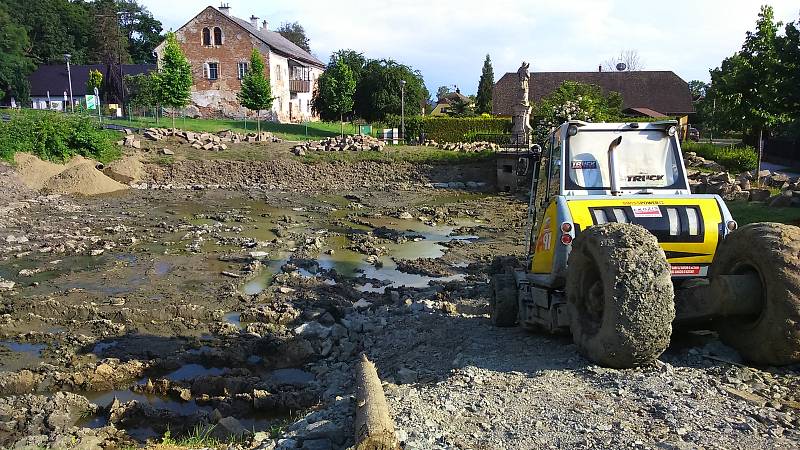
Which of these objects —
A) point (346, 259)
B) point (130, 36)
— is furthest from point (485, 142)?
point (130, 36)

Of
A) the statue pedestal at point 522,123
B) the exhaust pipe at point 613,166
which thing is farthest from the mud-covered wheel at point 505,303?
the statue pedestal at point 522,123

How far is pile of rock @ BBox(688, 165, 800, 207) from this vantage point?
19725 mm

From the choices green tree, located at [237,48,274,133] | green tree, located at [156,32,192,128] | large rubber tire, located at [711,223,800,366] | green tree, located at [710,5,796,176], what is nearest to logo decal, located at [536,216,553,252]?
large rubber tire, located at [711,223,800,366]

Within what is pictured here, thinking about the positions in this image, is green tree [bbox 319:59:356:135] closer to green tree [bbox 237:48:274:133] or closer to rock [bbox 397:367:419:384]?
green tree [bbox 237:48:274:133]

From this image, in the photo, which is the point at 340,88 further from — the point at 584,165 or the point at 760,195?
the point at 584,165

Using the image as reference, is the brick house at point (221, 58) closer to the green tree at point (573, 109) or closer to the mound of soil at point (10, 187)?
the mound of soil at point (10, 187)

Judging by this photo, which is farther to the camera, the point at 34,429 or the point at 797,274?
the point at 34,429

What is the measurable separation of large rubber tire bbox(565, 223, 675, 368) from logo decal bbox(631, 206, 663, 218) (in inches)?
34.8

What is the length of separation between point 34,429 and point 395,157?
31.2 meters

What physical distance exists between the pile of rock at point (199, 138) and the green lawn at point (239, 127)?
12.5ft

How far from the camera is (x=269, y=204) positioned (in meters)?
28.4

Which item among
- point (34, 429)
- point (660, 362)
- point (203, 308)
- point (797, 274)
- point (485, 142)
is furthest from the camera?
point (485, 142)

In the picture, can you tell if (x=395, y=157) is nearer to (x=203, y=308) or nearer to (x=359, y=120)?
(x=359, y=120)

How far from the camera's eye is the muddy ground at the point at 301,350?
18.1ft
